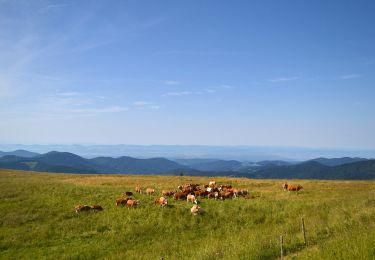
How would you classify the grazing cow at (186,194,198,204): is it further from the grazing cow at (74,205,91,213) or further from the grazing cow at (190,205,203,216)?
the grazing cow at (74,205,91,213)

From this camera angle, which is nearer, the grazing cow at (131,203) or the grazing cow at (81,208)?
the grazing cow at (81,208)

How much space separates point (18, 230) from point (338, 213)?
2200 centimetres

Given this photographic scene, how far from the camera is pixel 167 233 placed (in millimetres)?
24781

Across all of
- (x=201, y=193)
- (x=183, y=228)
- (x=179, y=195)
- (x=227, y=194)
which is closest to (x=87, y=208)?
(x=183, y=228)

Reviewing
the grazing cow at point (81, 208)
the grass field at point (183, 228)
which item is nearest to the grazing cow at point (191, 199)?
the grass field at point (183, 228)

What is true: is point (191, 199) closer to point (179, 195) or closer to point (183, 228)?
point (179, 195)

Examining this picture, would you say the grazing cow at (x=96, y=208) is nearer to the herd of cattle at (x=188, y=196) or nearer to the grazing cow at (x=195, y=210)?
the herd of cattle at (x=188, y=196)

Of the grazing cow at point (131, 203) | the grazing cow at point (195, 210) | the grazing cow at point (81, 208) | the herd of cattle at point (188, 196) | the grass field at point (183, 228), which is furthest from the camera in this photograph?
the grazing cow at point (131, 203)

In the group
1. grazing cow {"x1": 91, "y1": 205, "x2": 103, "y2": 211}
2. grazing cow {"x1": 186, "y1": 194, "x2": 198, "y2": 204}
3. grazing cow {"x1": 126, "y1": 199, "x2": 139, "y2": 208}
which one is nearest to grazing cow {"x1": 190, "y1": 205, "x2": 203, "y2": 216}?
grazing cow {"x1": 186, "y1": 194, "x2": 198, "y2": 204}

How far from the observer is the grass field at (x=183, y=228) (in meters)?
16.9

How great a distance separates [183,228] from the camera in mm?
25875

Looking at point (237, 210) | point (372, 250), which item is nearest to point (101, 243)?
point (237, 210)

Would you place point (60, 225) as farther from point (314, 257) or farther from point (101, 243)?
point (314, 257)

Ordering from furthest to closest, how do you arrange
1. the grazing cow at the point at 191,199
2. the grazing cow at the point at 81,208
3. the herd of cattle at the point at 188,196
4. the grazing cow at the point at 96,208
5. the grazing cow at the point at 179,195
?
the grazing cow at the point at 179,195, the grazing cow at the point at 191,199, the grazing cow at the point at 96,208, the herd of cattle at the point at 188,196, the grazing cow at the point at 81,208
